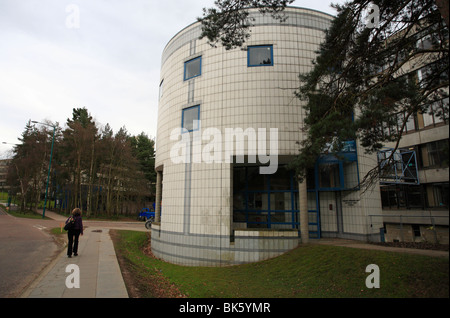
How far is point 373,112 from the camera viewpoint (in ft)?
20.9

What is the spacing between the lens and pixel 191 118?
14938mm

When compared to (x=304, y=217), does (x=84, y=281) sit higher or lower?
lower

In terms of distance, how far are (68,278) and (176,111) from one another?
36.4ft

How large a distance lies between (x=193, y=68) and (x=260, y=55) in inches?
166

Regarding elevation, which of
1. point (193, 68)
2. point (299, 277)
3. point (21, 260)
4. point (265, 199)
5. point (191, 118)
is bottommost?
point (299, 277)

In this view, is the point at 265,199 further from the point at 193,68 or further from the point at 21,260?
the point at 21,260

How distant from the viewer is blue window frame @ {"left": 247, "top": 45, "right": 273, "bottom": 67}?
1373 centimetres

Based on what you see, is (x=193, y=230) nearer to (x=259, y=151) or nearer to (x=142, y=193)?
(x=259, y=151)

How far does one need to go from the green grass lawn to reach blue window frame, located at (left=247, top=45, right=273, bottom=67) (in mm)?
9574

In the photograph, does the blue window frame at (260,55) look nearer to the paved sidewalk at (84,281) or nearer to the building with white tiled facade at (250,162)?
the building with white tiled facade at (250,162)

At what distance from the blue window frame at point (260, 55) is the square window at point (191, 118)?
12.9 feet

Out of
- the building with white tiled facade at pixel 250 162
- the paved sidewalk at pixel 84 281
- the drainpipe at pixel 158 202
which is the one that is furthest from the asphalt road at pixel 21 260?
the drainpipe at pixel 158 202

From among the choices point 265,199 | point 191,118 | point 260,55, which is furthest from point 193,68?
point 265,199

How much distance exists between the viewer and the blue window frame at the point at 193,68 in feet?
49.9
